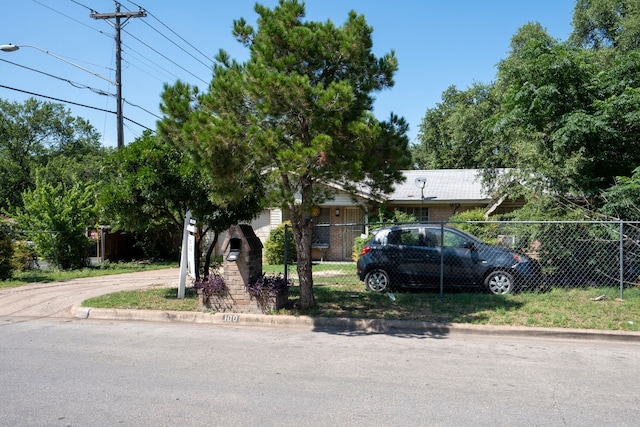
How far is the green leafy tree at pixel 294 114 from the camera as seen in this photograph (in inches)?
299

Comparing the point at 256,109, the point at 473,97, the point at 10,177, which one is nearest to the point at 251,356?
the point at 256,109

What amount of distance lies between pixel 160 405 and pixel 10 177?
42.9 m

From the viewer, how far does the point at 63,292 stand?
41.6ft

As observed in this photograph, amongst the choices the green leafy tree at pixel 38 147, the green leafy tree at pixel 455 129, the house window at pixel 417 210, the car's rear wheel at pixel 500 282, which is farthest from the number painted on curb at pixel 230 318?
the green leafy tree at pixel 38 147

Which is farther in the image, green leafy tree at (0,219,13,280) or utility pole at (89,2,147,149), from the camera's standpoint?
utility pole at (89,2,147,149)

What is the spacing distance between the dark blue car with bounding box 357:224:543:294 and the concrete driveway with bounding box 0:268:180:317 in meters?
5.36

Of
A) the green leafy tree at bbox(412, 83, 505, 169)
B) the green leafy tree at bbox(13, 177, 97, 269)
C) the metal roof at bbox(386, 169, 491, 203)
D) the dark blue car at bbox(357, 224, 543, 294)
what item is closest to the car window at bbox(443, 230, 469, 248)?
the dark blue car at bbox(357, 224, 543, 294)

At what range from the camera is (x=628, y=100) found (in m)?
11.7

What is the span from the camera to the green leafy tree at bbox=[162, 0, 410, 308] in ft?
24.9

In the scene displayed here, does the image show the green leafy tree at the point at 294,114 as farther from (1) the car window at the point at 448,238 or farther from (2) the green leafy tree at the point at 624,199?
(2) the green leafy tree at the point at 624,199

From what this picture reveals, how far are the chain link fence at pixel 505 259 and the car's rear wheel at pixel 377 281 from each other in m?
0.02

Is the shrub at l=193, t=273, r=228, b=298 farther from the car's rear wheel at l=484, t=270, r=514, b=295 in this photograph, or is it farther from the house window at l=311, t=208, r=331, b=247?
the house window at l=311, t=208, r=331, b=247

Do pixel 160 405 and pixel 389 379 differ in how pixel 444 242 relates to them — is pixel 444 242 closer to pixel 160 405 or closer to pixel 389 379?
pixel 389 379

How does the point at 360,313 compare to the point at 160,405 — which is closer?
the point at 160,405
